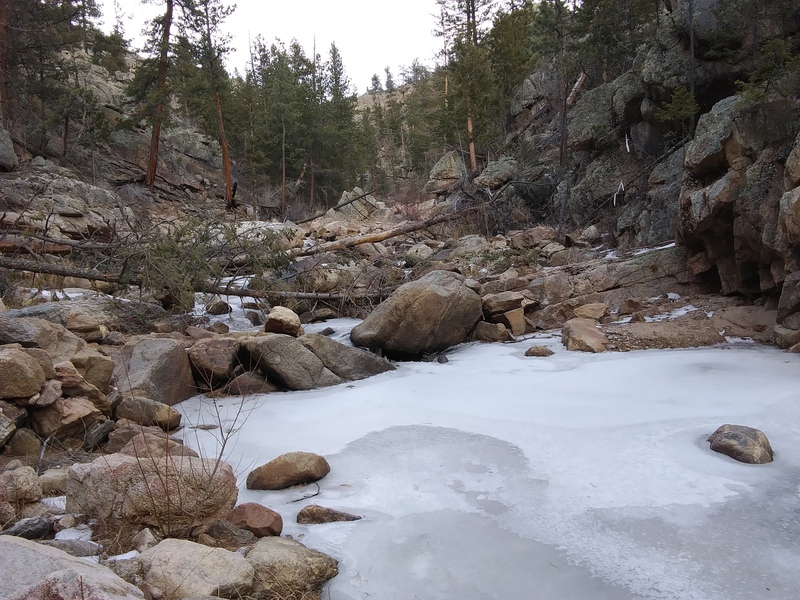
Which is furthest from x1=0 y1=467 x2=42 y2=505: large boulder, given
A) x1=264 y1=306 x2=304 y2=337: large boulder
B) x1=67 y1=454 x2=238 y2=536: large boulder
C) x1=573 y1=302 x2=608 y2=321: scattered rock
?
x1=573 y1=302 x2=608 y2=321: scattered rock

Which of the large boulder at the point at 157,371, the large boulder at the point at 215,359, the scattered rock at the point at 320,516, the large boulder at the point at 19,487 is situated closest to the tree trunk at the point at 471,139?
the large boulder at the point at 215,359

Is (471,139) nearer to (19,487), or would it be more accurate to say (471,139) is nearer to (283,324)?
(283,324)

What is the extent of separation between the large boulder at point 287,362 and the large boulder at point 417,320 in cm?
127

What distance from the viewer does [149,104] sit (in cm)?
1878

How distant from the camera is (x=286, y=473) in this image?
134 inches

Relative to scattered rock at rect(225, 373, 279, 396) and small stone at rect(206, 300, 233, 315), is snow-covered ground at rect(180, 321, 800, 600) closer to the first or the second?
scattered rock at rect(225, 373, 279, 396)

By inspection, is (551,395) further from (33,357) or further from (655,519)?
(33,357)

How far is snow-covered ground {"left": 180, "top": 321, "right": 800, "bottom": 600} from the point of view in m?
2.47

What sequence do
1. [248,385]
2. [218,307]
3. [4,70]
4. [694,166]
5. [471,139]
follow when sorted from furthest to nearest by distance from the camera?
[471,139], [4,70], [218,307], [694,166], [248,385]

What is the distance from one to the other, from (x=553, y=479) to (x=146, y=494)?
2.43 meters

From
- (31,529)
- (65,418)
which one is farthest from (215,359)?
(31,529)

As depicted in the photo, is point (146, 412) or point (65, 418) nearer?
point (65, 418)

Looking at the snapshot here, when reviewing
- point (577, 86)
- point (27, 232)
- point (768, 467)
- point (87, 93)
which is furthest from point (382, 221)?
point (768, 467)

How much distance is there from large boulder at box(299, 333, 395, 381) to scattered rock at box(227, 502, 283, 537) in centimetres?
343
